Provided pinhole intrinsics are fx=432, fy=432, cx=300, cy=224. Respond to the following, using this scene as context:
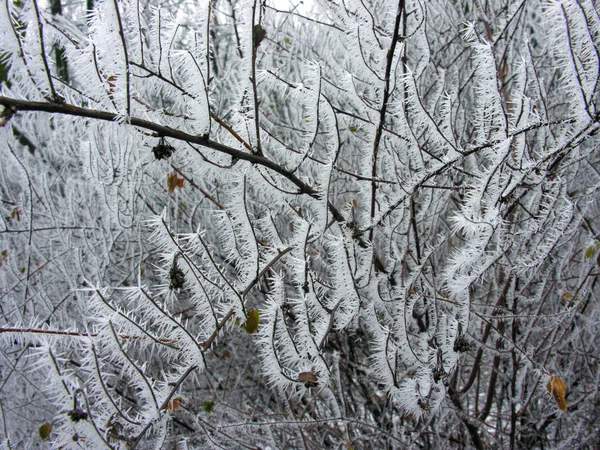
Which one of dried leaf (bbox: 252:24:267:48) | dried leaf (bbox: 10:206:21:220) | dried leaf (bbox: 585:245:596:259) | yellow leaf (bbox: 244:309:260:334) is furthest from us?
dried leaf (bbox: 10:206:21:220)

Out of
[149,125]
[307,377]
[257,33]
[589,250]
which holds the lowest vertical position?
[307,377]

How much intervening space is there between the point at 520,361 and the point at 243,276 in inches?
65.6

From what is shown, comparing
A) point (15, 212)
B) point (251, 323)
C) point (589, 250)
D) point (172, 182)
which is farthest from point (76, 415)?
point (15, 212)

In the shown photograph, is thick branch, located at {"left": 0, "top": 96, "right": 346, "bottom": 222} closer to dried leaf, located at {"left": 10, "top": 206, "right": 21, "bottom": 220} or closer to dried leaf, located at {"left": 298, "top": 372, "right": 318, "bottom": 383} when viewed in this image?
dried leaf, located at {"left": 298, "top": 372, "right": 318, "bottom": 383}

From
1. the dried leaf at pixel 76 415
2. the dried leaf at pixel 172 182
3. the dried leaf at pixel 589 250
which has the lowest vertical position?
the dried leaf at pixel 76 415

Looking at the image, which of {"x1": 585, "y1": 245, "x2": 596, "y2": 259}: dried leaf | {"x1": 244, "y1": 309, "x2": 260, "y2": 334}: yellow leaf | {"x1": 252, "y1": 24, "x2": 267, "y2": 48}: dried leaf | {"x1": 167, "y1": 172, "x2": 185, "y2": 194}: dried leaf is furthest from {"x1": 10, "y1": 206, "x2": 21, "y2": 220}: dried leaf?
{"x1": 585, "y1": 245, "x2": 596, "y2": 259}: dried leaf

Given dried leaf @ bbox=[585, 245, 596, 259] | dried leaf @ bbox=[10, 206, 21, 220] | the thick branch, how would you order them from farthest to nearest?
1. dried leaf @ bbox=[10, 206, 21, 220]
2. dried leaf @ bbox=[585, 245, 596, 259]
3. the thick branch

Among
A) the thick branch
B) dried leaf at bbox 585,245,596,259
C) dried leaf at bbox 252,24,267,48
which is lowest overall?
dried leaf at bbox 585,245,596,259

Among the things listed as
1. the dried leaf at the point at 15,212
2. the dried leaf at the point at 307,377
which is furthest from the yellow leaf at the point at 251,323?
the dried leaf at the point at 15,212

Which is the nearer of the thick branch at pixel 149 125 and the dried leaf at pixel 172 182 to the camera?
the thick branch at pixel 149 125

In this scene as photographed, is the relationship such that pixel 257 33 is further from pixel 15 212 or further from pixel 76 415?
pixel 15 212

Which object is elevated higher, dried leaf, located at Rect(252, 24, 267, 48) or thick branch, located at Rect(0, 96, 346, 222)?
dried leaf, located at Rect(252, 24, 267, 48)

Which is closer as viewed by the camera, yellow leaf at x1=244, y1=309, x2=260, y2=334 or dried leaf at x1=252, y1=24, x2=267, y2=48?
dried leaf at x1=252, y1=24, x2=267, y2=48

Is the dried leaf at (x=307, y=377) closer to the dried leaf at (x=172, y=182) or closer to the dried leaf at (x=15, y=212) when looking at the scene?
the dried leaf at (x=172, y=182)
